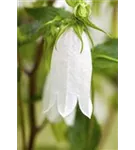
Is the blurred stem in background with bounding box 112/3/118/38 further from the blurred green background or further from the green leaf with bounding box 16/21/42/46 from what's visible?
the green leaf with bounding box 16/21/42/46

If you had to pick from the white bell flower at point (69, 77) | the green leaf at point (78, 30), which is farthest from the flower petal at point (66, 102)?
the green leaf at point (78, 30)

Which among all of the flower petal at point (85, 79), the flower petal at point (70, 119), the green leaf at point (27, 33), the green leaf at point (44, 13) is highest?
the green leaf at point (44, 13)

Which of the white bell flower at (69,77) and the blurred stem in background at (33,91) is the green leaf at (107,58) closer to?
the white bell flower at (69,77)

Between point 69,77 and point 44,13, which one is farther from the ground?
point 44,13

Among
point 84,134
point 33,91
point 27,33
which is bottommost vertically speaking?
point 84,134

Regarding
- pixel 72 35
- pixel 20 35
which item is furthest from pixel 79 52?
pixel 20 35

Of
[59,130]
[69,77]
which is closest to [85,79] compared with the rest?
[69,77]

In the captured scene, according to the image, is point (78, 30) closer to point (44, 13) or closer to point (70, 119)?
point (44, 13)
